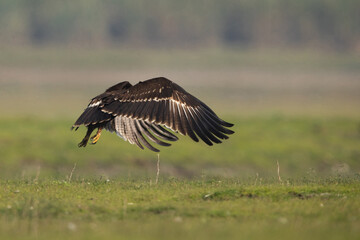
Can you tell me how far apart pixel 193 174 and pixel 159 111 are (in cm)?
1567

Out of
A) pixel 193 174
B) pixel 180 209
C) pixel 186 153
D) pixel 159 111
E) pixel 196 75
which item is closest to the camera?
pixel 180 209

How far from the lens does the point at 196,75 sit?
336 feet

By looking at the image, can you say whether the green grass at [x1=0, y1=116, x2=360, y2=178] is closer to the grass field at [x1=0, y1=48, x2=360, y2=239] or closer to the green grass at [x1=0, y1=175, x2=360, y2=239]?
the grass field at [x1=0, y1=48, x2=360, y2=239]

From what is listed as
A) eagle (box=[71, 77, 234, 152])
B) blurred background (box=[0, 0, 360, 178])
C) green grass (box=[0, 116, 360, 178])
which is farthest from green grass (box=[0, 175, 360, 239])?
green grass (box=[0, 116, 360, 178])

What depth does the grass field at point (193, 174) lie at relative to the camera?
9297 millimetres

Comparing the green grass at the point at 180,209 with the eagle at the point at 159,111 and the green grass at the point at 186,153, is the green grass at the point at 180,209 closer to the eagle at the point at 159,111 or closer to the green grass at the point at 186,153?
the eagle at the point at 159,111

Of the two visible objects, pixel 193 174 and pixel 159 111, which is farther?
pixel 193 174

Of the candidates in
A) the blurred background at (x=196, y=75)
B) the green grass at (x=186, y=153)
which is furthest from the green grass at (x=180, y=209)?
the green grass at (x=186, y=153)

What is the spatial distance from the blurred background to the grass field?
0.12 meters

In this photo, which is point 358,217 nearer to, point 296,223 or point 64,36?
point 296,223

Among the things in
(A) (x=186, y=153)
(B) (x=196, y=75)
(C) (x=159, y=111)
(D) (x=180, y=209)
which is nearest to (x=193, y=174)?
(A) (x=186, y=153)

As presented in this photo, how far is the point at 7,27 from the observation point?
457ft

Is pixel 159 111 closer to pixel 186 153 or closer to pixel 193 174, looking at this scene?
pixel 193 174

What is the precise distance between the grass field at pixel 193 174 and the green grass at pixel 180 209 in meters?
0.01
